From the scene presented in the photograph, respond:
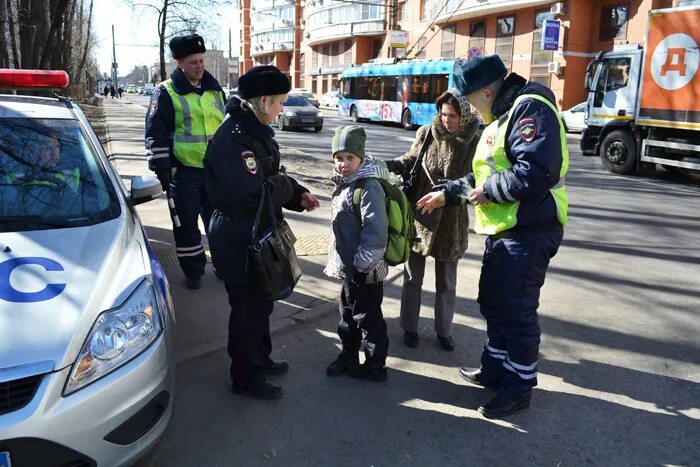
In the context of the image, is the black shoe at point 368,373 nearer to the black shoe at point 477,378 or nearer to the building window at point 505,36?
the black shoe at point 477,378

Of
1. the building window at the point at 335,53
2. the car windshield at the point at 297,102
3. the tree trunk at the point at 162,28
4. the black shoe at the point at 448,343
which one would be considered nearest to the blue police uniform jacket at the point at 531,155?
the black shoe at the point at 448,343

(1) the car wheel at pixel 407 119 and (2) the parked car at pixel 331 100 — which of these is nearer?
(1) the car wheel at pixel 407 119

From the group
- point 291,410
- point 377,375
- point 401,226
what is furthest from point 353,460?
point 401,226

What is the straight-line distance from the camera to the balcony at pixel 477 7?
34759 millimetres

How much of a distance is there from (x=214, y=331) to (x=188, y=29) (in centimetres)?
1961

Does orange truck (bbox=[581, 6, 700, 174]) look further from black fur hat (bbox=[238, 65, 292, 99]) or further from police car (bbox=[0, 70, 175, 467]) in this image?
police car (bbox=[0, 70, 175, 467])

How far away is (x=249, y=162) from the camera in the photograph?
3.02 meters

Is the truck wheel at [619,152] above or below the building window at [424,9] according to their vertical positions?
below

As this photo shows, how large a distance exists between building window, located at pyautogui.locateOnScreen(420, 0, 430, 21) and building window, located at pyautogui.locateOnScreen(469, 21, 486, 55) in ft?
17.8

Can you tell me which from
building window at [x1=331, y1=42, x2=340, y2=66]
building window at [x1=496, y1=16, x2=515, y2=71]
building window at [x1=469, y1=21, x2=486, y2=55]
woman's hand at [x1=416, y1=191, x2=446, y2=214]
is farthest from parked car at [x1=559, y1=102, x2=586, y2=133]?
building window at [x1=331, y1=42, x2=340, y2=66]

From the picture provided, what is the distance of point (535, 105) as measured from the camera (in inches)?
114

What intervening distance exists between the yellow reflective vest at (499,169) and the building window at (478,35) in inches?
1509

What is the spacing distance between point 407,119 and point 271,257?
24.6 metres

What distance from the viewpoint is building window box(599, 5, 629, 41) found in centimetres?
3197
